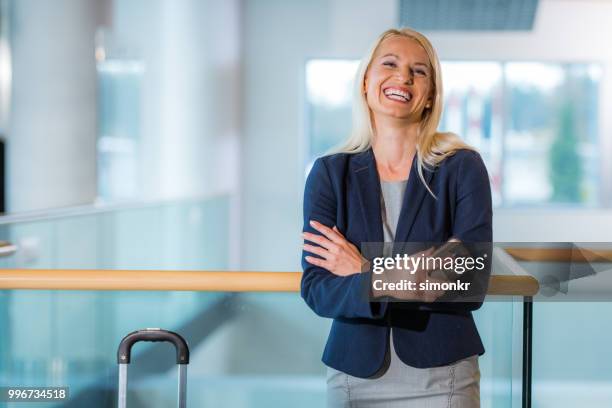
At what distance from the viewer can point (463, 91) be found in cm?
801

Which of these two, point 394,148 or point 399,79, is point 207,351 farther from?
point 399,79

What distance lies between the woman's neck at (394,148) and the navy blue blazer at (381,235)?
0.03 metres

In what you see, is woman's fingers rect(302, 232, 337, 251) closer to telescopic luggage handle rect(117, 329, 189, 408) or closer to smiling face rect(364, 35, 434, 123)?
smiling face rect(364, 35, 434, 123)

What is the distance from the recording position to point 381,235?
1547mm

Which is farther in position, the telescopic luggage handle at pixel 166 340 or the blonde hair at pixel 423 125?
the telescopic luggage handle at pixel 166 340

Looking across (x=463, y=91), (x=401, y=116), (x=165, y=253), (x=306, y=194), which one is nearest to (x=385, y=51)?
(x=401, y=116)

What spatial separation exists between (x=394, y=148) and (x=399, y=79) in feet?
0.40

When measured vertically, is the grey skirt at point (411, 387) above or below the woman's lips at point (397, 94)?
below

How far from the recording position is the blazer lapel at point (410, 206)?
5.01 ft

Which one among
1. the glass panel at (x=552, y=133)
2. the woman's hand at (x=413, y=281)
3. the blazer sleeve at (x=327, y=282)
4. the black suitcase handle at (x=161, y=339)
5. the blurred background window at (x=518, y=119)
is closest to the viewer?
the blazer sleeve at (x=327, y=282)

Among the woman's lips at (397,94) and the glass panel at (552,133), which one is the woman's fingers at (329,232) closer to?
the woman's lips at (397,94)

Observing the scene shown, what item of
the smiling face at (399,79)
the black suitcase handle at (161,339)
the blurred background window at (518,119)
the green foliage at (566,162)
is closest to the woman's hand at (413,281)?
the smiling face at (399,79)

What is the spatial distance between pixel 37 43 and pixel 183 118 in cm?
172

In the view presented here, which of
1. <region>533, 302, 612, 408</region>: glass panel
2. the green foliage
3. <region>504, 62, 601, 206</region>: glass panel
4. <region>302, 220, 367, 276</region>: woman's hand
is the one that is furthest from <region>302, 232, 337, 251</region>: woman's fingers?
the green foliage
